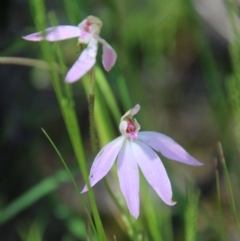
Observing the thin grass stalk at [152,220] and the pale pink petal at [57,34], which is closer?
the pale pink petal at [57,34]

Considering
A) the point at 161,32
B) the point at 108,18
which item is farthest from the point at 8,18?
the point at 161,32

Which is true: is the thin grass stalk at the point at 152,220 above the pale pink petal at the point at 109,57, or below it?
below

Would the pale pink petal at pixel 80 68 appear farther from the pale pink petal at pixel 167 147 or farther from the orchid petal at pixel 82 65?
the pale pink petal at pixel 167 147

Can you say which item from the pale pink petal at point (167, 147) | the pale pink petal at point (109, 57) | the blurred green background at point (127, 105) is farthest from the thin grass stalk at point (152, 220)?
the pale pink petal at point (109, 57)

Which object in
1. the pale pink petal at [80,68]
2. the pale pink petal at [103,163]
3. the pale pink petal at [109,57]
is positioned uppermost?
the pale pink petal at [80,68]

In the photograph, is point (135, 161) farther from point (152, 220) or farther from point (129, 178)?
point (152, 220)

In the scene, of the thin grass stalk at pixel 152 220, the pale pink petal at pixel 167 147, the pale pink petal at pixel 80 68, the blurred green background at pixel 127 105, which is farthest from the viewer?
the blurred green background at pixel 127 105

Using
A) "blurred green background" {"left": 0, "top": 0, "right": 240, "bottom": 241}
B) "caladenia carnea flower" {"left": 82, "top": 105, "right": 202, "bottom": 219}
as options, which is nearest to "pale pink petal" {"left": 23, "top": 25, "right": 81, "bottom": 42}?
"caladenia carnea flower" {"left": 82, "top": 105, "right": 202, "bottom": 219}

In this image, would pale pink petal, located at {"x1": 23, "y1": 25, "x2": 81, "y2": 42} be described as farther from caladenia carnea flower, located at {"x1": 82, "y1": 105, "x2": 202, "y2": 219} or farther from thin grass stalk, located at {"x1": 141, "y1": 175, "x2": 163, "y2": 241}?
thin grass stalk, located at {"x1": 141, "y1": 175, "x2": 163, "y2": 241}

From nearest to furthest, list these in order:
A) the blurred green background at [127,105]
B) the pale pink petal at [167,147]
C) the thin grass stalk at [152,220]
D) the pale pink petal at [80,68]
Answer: the pale pink petal at [80,68] < the pale pink petal at [167,147] < the thin grass stalk at [152,220] < the blurred green background at [127,105]
